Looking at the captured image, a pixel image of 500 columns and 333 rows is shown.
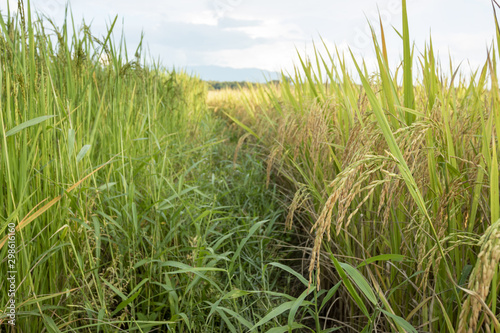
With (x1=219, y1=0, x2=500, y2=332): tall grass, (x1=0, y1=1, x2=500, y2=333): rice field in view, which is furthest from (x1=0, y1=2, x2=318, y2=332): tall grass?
(x1=219, y1=0, x2=500, y2=332): tall grass

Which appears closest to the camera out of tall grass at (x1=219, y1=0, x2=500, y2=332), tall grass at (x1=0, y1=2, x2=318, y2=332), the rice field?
tall grass at (x1=219, y1=0, x2=500, y2=332)

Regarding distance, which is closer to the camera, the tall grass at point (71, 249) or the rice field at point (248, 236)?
the rice field at point (248, 236)

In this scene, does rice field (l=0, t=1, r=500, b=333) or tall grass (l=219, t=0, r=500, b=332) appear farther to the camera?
rice field (l=0, t=1, r=500, b=333)

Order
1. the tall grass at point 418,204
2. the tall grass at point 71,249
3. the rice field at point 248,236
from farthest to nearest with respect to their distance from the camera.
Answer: the tall grass at point 71,249
the rice field at point 248,236
the tall grass at point 418,204

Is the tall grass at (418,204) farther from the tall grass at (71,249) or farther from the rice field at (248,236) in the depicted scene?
the tall grass at (71,249)

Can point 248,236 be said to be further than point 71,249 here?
Yes

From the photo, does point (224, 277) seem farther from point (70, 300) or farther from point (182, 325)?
point (70, 300)

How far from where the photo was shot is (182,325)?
126cm

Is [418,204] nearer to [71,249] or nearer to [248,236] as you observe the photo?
[248,236]

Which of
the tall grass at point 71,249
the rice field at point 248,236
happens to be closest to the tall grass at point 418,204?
the rice field at point 248,236


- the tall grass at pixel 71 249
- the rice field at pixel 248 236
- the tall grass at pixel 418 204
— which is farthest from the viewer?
the tall grass at pixel 71 249

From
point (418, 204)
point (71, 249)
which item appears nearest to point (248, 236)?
point (71, 249)

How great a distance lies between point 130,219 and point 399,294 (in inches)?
42.5

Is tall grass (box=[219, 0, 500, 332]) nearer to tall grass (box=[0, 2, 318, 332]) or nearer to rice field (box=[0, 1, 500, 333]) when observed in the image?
rice field (box=[0, 1, 500, 333])
